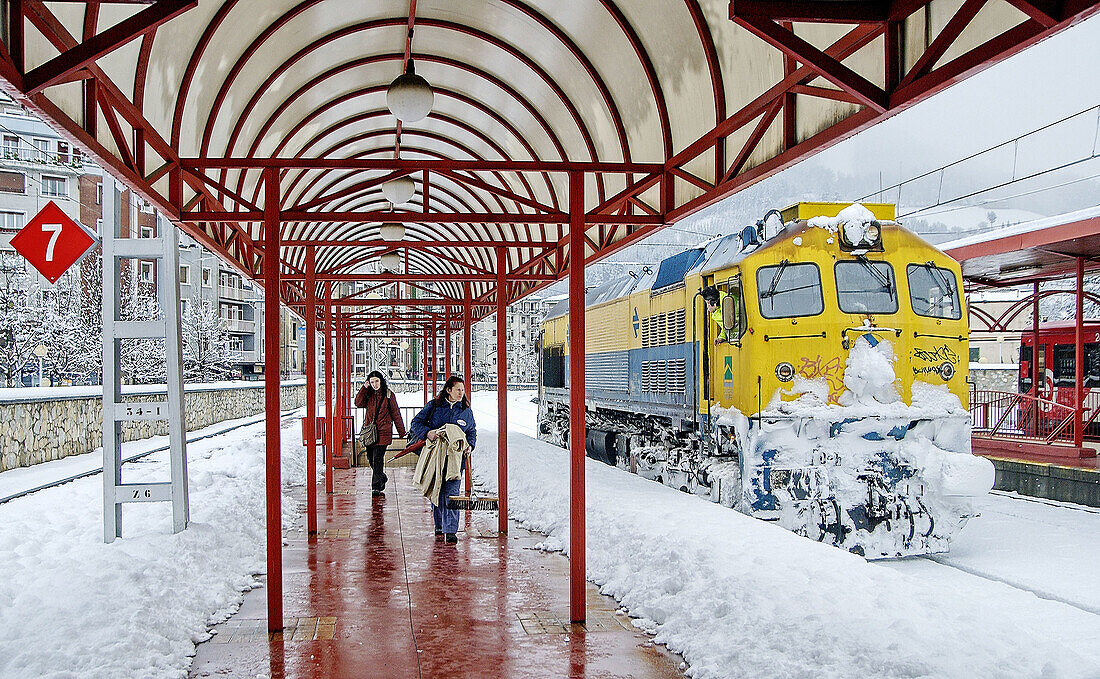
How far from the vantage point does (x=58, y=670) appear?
483 centimetres

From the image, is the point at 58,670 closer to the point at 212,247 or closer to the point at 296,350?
the point at 212,247

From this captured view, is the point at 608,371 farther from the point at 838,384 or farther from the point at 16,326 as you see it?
the point at 16,326

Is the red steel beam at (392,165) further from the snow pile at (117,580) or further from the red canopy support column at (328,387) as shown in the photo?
the red canopy support column at (328,387)

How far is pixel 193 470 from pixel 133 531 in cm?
545

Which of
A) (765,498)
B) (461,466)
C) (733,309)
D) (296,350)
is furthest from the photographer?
(296,350)

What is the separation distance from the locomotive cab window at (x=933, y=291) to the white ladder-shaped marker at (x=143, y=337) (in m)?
8.56

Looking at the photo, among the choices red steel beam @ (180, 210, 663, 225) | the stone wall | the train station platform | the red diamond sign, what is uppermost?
red steel beam @ (180, 210, 663, 225)

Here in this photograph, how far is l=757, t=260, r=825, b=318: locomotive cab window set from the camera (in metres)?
11.0

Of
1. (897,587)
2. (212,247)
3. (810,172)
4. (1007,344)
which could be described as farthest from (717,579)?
(810,172)

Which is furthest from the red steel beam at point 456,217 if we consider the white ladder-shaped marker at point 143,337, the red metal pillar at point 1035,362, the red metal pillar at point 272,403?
the red metal pillar at point 1035,362

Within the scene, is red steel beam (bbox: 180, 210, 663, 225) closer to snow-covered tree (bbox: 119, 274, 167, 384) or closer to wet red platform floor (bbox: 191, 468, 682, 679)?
wet red platform floor (bbox: 191, 468, 682, 679)

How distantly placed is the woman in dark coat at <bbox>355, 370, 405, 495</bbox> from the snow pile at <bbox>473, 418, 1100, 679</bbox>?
3.92 m

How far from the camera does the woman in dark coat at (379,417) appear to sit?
42.7ft

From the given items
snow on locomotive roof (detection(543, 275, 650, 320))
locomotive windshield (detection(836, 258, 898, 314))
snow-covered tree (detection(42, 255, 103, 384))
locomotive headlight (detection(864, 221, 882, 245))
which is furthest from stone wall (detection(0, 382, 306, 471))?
snow-covered tree (detection(42, 255, 103, 384))
